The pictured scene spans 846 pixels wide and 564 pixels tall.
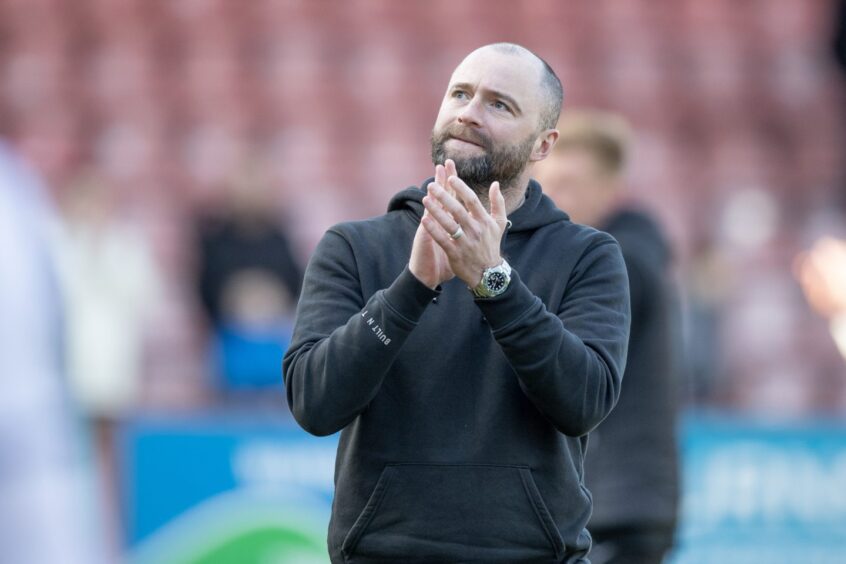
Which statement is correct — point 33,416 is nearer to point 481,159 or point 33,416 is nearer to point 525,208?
point 481,159

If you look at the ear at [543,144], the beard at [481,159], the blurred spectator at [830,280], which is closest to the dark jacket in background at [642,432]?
the blurred spectator at [830,280]

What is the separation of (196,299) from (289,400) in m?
5.98

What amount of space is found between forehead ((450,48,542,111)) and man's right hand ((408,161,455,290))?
305 millimetres

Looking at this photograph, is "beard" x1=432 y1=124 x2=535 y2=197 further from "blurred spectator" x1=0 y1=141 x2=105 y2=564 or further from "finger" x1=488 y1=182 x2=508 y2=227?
"blurred spectator" x1=0 y1=141 x2=105 y2=564

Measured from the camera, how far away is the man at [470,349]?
2.73m

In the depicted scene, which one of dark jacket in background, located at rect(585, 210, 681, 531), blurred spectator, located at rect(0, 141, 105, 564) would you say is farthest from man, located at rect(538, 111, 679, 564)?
blurred spectator, located at rect(0, 141, 105, 564)

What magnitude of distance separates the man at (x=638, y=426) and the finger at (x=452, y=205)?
5.13 ft

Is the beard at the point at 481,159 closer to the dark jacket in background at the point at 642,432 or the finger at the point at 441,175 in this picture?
the finger at the point at 441,175

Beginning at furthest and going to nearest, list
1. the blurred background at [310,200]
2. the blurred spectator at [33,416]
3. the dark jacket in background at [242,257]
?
the dark jacket in background at [242,257] < the blurred background at [310,200] < the blurred spectator at [33,416]

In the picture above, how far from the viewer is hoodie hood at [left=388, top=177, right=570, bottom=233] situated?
3.02 metres

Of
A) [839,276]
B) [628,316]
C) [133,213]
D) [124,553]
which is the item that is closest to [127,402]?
[124,553]

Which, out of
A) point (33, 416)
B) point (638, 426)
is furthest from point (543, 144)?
point (33, 416)

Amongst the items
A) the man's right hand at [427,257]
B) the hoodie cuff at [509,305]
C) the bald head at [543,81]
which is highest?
the bald head at [543,81]

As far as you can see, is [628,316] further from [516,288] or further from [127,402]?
[127,402]
